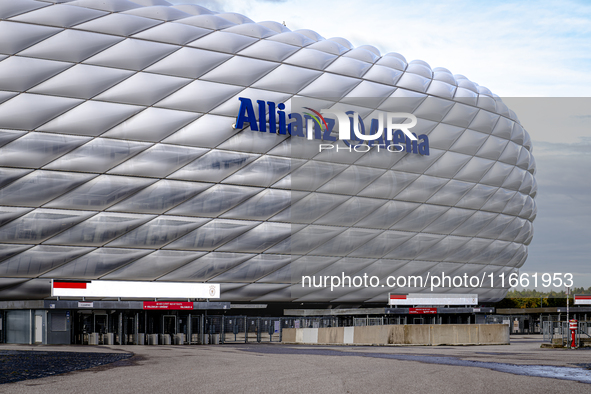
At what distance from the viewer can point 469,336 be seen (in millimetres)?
26484

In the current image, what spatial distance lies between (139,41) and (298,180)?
1045 centimetres

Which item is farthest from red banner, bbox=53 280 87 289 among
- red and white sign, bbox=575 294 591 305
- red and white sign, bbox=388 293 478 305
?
red and white sign, bbox=575 294 591 305

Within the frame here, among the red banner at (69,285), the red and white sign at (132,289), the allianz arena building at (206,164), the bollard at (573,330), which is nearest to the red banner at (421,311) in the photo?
the allianz arena building at (206,164)

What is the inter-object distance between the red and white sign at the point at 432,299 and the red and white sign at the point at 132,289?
11278 mm

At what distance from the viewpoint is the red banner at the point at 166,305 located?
29.2 meters

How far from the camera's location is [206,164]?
98.7 feet

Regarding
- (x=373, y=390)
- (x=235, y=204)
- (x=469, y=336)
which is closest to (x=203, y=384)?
(x=373, y=390)

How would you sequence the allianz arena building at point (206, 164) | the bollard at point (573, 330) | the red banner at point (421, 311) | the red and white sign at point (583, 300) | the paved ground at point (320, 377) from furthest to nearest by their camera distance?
1. the red and white sign at point (583, 300)
2. the red banner at point (421, 311)
3. the allianz arena building at point (206, 164)
4. the bollard at point (573, 330)
5. the paved ground at point (320, 377)

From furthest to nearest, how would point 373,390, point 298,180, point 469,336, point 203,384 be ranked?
point 298,180, point 469,336, point 203,384, point 373,390

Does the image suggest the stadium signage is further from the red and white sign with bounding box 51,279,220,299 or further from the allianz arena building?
the red and white sign with bounding box 51,279,220,299

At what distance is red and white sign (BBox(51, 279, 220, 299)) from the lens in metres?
27.7

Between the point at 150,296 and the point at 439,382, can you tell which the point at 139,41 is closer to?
the point at 150,296

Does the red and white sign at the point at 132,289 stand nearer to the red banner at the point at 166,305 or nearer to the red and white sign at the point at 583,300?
the red banner at the point at 166,305

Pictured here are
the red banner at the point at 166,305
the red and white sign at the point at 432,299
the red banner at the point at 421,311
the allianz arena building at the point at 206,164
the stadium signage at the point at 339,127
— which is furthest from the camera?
the red banner at the point at 421,311
